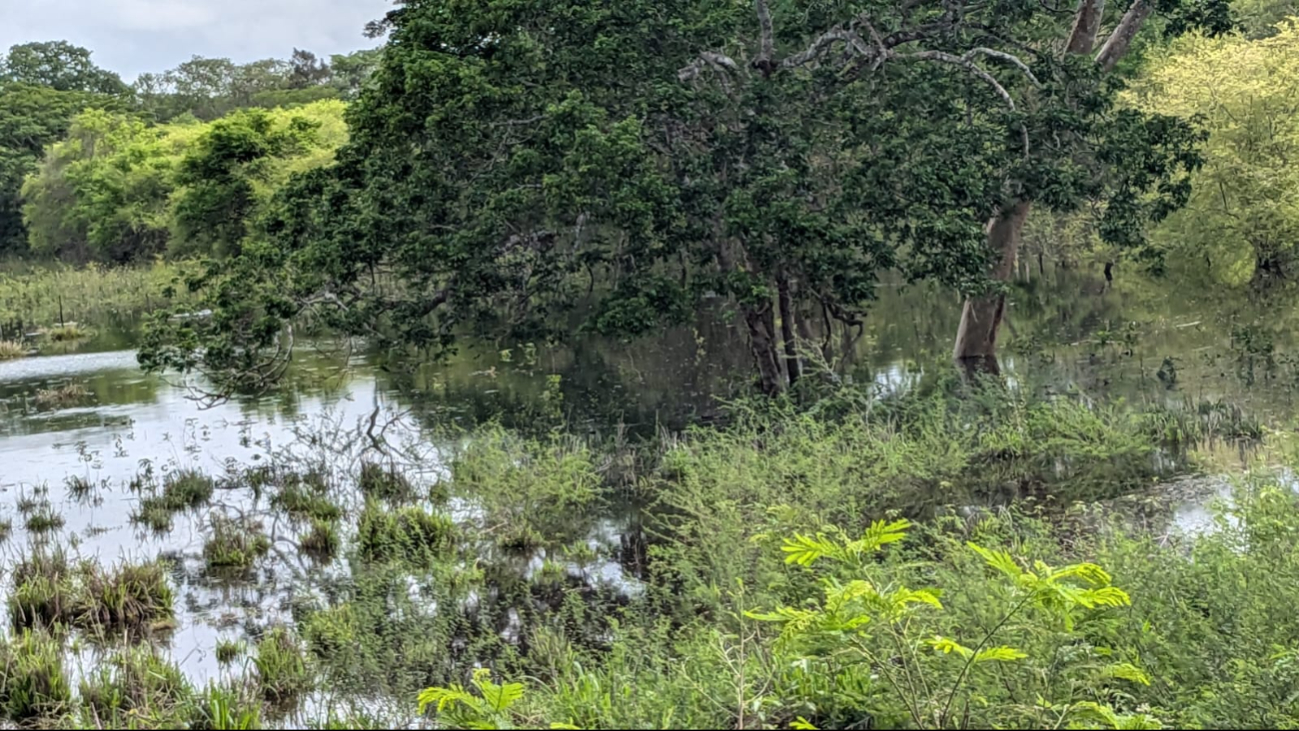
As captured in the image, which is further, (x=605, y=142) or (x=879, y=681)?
(x=605, y=142)

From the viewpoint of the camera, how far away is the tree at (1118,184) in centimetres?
1322

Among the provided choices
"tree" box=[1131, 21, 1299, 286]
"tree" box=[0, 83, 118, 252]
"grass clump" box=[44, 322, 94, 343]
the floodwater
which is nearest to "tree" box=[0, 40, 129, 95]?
"tree" box=[0, 83, 118, 252]

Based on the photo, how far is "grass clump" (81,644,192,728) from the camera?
18.3ft

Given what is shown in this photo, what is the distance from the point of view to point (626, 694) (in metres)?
3.65

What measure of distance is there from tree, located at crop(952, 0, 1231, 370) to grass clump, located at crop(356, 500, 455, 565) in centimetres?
670

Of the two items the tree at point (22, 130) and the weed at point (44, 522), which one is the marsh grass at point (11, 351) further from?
the tree at point (22, 130)

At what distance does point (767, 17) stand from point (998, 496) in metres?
6.38

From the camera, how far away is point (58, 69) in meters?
77.8

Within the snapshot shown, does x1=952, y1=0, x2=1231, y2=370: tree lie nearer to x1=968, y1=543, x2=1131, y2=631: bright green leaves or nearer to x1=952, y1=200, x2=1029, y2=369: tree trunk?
x1=952, y1=200, x2=1029, y2=369: tree trunk

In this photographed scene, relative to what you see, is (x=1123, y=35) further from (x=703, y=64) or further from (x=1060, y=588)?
(x=1060, y=588)

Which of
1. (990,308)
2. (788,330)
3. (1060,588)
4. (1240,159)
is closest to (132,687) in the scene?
(1060,588)

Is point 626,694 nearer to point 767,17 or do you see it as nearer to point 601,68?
point 601,68

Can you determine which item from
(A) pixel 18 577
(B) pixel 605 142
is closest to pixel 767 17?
(B) pixel 605 142

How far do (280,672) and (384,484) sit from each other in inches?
217
